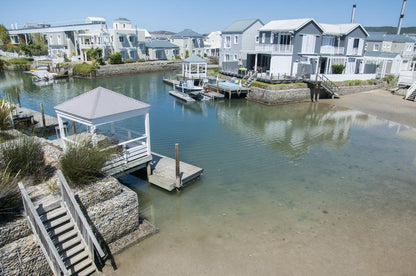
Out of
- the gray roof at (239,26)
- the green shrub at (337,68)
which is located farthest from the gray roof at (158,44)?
the green shrub at (337,68)

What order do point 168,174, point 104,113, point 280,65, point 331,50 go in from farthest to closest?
point 331,50 < point 280,65 < point 168,174 < point 104,113

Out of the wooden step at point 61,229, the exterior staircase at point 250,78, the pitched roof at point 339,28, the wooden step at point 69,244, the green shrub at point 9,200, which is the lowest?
the wooden step at point 69,244

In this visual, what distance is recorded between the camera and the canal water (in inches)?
346

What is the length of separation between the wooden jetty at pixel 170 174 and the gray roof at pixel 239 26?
3503 cm

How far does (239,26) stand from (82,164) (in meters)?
42.1

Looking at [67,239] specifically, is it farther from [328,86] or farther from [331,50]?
[331,50]

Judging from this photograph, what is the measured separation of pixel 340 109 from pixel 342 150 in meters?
13.8

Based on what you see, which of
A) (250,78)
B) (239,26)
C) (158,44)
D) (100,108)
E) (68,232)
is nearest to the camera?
(68,232)

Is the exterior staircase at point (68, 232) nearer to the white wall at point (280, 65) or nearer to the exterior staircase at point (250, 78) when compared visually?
the exterior staircase at point (250, 78)

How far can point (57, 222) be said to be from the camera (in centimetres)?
760

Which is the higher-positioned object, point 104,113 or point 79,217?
point 104,113

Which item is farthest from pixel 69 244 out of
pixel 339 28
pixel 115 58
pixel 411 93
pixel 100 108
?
pixel 115 58

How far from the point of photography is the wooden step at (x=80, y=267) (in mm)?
7410

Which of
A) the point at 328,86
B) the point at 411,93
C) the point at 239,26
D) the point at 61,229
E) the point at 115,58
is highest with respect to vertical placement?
the point at 239,26
